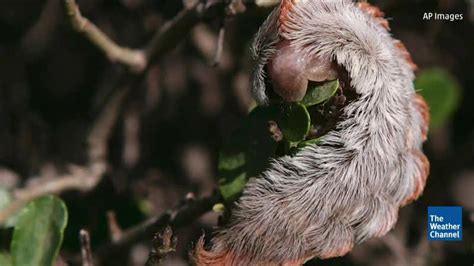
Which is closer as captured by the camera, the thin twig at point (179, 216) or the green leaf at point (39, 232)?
the green leaf at point (39, 232)

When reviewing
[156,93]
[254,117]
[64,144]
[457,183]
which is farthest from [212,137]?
[254,117]

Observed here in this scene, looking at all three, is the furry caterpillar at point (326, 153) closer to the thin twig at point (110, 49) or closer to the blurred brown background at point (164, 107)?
the thin twig at point (110, 49)

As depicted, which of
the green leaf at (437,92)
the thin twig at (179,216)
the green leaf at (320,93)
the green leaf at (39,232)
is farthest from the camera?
the green leaf at (437,92)

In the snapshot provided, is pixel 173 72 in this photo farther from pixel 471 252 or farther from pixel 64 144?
pixel 471 252

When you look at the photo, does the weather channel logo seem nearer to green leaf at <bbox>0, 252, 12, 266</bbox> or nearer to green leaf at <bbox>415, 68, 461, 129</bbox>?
green leaf at <bbox>415, 68, 461, 129</bbox>

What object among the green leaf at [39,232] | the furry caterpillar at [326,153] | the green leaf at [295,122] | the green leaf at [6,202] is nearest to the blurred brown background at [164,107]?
the green leaf at [6,202]

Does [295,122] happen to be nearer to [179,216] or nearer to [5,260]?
[179,216]

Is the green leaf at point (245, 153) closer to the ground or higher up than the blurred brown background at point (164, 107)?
higher up

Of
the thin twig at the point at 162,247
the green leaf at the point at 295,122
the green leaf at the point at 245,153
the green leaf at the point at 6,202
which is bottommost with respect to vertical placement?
the green leaf at the point at 6,202
